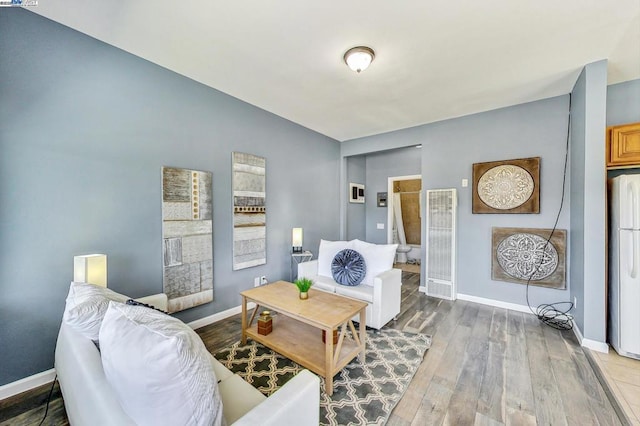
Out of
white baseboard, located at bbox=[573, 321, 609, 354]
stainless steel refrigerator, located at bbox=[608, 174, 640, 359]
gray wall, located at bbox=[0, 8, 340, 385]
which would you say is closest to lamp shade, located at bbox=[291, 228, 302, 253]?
gray wall, located at bbox=[0, 8, 340, 385]

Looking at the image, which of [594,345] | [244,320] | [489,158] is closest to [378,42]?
[489,158]

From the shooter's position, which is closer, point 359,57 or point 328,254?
point 359,57

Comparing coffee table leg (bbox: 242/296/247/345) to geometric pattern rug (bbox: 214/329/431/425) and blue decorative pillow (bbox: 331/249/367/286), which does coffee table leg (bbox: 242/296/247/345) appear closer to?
geometric pattern rug (bbox: 214/329/431/425)

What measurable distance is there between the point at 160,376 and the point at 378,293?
2192 mm

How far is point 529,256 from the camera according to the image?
10.8ft

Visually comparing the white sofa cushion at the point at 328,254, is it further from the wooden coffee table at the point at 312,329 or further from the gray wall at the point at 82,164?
the gray wall at the point at 82,164

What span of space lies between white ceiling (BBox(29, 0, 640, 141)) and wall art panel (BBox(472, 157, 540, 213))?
0.86 metres

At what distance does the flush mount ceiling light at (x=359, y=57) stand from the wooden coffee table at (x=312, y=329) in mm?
2175

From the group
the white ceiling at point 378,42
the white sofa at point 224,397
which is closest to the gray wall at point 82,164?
the white ceiling at point 378,42

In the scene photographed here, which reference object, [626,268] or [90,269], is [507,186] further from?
[90,269]

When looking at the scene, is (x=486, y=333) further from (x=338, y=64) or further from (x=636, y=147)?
(x=338, y=64)

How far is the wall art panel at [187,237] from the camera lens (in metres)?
2.55

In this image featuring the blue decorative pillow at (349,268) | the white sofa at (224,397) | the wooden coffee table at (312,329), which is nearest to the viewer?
the white sofa at (224,397)

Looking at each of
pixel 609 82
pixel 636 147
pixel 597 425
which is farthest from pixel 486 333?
pixel 609 82
